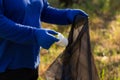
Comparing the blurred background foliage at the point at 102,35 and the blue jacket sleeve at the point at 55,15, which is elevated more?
the blue jacket sleeve at the point at 55,15

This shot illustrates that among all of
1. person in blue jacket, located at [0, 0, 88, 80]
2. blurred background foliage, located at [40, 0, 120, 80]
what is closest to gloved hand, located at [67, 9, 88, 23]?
person in blue jacket, located at [0, 0, 88, 80]

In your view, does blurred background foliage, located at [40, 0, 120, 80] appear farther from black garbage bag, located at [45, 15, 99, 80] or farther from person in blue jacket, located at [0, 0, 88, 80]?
person in blue jacket, located at [0, 0, 88, 80]

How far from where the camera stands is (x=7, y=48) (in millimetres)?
2613

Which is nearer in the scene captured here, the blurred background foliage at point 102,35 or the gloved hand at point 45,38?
the gloved hand at point 45,38

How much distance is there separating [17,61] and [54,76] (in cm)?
41

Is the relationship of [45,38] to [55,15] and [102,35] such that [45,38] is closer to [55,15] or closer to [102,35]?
[55,15]

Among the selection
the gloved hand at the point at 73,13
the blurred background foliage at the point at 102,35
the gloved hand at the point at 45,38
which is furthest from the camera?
the blurred background foliage at the point at 102,35

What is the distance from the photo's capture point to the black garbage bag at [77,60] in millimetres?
2904

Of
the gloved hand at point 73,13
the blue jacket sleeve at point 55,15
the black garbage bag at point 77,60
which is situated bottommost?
the black garbage bag at point 77,60

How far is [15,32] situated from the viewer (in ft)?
7.92

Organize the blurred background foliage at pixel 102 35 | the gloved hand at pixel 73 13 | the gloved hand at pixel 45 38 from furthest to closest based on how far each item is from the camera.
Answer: the blurred background foliage at pixel 102 35, the gloved hand at pixel 73 13, the gloved hand at pixel 45 38

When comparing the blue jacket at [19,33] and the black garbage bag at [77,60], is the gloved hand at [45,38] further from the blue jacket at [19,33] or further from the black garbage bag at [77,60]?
the black garbage bag at [77,60]

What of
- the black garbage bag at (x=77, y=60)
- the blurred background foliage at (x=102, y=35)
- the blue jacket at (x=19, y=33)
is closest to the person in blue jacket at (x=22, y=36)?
the blue jacket at (x=19, y=33)

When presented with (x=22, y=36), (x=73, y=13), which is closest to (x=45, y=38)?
(x=22, y=36)
